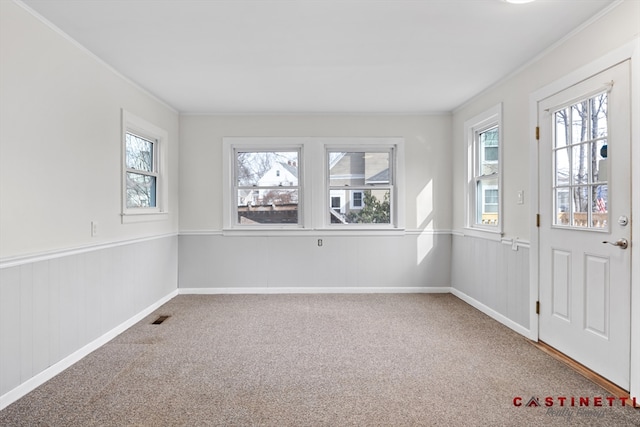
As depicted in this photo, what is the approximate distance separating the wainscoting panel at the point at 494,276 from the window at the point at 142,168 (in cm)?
385

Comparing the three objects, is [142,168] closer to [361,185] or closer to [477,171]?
[361,185]

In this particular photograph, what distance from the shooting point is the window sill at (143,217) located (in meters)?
3.82

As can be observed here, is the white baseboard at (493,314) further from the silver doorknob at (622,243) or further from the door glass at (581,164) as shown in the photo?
the silver doorknob at (622,243)

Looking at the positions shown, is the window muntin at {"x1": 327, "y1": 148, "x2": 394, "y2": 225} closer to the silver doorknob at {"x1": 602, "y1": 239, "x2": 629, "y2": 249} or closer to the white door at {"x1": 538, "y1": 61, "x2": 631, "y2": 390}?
the white door at {"x1": 538, "y1": 61, "x2": 631, "y2": 390}

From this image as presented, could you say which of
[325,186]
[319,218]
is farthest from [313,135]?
[319,218]

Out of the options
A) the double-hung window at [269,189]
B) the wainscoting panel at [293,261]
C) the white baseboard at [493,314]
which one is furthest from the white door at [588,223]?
the double-hung window at [269,189]

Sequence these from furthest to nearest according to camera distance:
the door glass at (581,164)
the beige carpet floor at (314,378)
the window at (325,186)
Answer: the window at (325,186) < the door glass at (581,164) < the beige carpet floor at (314,378)

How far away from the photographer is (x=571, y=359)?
116 inches

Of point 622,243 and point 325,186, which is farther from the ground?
point 325,186

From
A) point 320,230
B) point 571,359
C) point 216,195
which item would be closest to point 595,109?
point 571,359

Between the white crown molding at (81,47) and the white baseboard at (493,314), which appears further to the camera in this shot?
the white baseboard at (493,314)

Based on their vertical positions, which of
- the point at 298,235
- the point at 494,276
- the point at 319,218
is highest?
the point at 319,218

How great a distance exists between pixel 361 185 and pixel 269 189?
131cm

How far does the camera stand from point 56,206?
9.17ft
